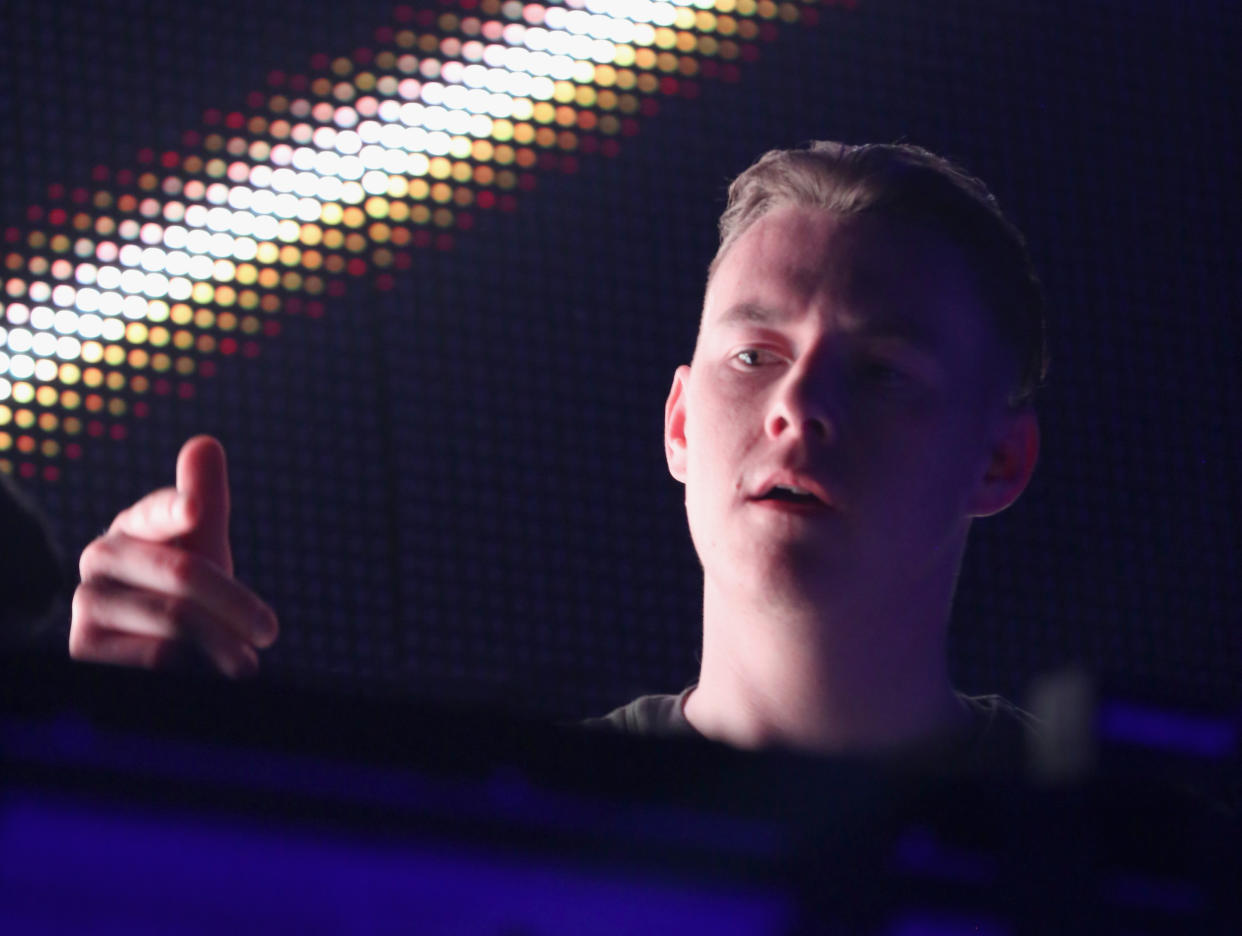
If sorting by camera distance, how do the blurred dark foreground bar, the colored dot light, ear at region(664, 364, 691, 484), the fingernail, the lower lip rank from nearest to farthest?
1. the blurred dark foreground bar
2. the fingernail
3. the lower lip
4. ear at region(664, 364, 691, 484)
5. the colored dot light

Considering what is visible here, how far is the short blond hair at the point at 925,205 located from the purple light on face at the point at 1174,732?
2.78 ft

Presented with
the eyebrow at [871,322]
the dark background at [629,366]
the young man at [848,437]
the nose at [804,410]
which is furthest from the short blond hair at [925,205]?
the dark background at [629,366]

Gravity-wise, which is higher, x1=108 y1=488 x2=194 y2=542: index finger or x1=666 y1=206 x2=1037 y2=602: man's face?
x1=666 y1=206 x2=1037 y2=602: man's face

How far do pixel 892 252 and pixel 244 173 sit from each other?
81cm

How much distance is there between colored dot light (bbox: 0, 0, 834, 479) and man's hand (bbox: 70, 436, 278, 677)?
981 millimetres

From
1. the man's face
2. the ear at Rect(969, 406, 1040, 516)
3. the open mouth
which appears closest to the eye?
the man's face

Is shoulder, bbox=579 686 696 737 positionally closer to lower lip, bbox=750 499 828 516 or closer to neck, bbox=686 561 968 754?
neck, bbox=686 561 968 754

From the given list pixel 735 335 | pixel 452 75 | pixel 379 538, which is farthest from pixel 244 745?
pixel 452 75

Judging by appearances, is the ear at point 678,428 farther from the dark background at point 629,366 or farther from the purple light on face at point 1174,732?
the purple light on face at point 1174,732

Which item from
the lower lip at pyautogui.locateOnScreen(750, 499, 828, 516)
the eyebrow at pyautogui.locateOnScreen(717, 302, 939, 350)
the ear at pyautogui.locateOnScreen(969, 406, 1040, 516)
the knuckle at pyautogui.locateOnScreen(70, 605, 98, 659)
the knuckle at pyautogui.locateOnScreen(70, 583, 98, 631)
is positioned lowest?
the knuckle at pyautogui.locateOnScreen(70, 605, 98, 659)

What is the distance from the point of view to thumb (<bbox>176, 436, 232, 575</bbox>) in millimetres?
564

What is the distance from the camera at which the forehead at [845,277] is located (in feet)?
3.71

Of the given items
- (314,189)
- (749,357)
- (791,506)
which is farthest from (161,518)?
(314,189)

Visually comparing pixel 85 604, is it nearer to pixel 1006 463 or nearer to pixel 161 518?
pixel 161 518
